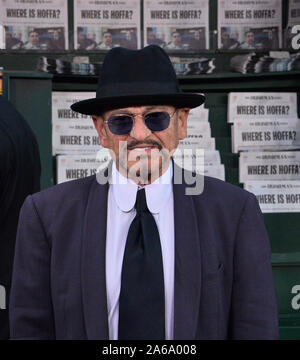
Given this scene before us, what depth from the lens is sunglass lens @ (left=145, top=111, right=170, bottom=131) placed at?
220 cm

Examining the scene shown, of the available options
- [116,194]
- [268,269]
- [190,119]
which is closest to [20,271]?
[116,194]

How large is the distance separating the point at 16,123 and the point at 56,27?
10.8 feet

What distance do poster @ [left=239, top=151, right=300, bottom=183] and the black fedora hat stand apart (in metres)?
3.04

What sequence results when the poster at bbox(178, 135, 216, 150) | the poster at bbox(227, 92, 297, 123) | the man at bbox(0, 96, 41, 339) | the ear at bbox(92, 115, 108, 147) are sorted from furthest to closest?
the poster at bbox(227, 92, 297, 123)
the poster at bbox(178, 135, 216, 150)
the man at bbox(0, 96, 41, 339)
the ear at bbox(92, 115, 108, 147)

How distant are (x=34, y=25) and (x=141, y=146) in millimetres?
4527

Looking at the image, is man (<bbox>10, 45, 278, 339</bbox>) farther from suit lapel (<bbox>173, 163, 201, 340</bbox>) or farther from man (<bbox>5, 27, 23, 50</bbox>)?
man (<bbox>5, 27, 23, 50</bbox>)

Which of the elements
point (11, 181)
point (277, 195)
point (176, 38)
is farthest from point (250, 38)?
point (11, 181)

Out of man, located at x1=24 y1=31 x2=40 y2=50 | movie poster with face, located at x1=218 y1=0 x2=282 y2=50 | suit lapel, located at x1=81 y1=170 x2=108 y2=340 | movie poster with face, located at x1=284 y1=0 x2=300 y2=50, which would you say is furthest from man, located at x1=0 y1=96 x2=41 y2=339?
movie poster with face, located at x1=284 y1=0 x2=300 y2=50

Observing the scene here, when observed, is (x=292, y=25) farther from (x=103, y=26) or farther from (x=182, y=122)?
(x=182, y=122)

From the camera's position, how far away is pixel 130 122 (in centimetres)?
220

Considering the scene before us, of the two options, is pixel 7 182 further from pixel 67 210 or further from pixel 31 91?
pixel 31 91

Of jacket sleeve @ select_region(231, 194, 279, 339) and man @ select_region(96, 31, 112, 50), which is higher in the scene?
man @ select_region(96, 31, 112, 50)

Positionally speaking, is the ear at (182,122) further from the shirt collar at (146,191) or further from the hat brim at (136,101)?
the shirt collar at (146,191)

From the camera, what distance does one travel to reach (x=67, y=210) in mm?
2141
